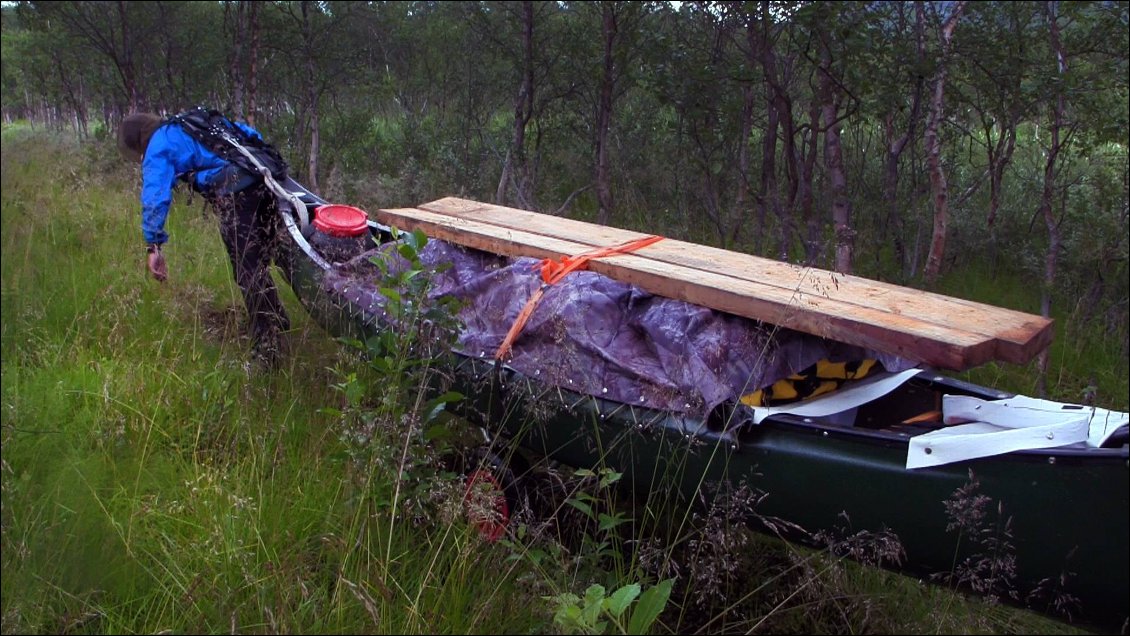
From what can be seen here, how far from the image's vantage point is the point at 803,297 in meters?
3.22

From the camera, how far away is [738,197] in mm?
8359

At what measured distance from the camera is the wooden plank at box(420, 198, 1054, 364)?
293 centimetres

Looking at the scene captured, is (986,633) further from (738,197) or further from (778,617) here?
(738,197)

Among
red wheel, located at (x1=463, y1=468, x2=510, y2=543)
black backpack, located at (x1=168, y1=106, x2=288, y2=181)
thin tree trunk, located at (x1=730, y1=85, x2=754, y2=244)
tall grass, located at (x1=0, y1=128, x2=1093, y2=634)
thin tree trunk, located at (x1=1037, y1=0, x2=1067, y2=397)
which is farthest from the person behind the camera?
thin tree trunk, located at (x1=730, y1=85, x2=754, y2=244)

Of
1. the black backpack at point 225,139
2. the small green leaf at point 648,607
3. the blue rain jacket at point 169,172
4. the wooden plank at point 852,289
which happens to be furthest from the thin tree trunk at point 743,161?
the small green leaf at point 648,607

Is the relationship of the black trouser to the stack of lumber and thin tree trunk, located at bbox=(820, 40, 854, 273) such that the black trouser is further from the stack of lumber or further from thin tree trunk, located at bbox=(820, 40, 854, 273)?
thin tree trunk, located at bbox=(820, 40, 854, 273)

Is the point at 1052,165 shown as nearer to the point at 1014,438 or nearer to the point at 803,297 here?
the point at 803,297

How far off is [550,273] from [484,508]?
1.35 m

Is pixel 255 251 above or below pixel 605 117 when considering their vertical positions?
below

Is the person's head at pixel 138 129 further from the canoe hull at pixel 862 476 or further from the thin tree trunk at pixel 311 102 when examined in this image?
the thin tree trunk at pixel 311 102

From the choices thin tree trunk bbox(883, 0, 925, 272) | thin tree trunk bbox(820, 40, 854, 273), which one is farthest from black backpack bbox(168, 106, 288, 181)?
thin tree trunk bbox(883, 0, 925, 272)

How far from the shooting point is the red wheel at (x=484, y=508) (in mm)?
2643

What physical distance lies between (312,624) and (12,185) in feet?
19.4

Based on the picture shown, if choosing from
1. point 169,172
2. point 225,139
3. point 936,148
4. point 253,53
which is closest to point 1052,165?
point 936,148
